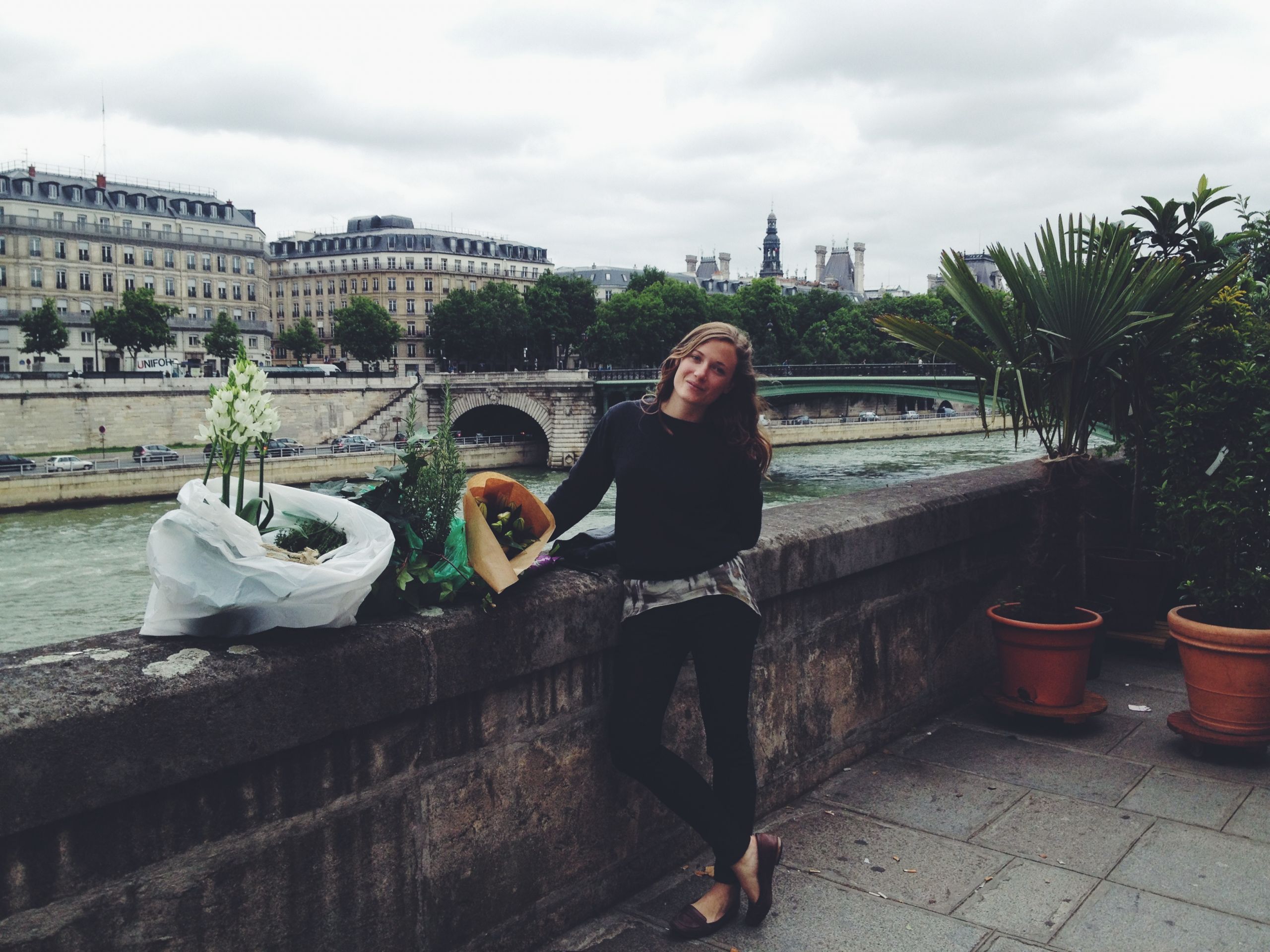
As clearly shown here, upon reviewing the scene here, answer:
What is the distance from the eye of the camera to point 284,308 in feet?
274

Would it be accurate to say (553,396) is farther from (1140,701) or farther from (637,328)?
(1140,701)

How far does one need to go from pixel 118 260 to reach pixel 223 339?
11.8 meters

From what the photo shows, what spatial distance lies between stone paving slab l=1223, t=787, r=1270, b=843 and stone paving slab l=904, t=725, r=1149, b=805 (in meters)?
0.27

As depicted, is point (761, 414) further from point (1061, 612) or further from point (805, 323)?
point (805, 323)

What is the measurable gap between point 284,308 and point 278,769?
86.7 m

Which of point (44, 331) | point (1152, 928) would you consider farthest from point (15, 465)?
point (1152, 928)

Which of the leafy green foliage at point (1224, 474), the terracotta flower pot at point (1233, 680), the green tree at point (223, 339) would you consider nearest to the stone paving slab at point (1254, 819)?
the terracotta flower pot at point (1233, 680)

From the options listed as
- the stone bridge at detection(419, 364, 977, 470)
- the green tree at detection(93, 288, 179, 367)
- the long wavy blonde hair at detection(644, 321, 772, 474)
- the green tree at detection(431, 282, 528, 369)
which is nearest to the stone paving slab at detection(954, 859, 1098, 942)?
the long wavy blonde hair at detection(644, 321, 772, 474)

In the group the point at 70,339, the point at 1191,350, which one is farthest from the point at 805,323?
the point at 1191,350

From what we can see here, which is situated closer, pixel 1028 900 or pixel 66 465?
pixel 1028 900

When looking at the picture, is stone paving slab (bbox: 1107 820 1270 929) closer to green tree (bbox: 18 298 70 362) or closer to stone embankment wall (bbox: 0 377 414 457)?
stone embankment wall (bbox: 0 377 414 457)

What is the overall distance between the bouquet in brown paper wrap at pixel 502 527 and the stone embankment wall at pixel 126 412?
3464 cm

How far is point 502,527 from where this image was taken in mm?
2170

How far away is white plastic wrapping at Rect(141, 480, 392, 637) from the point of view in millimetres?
1653
